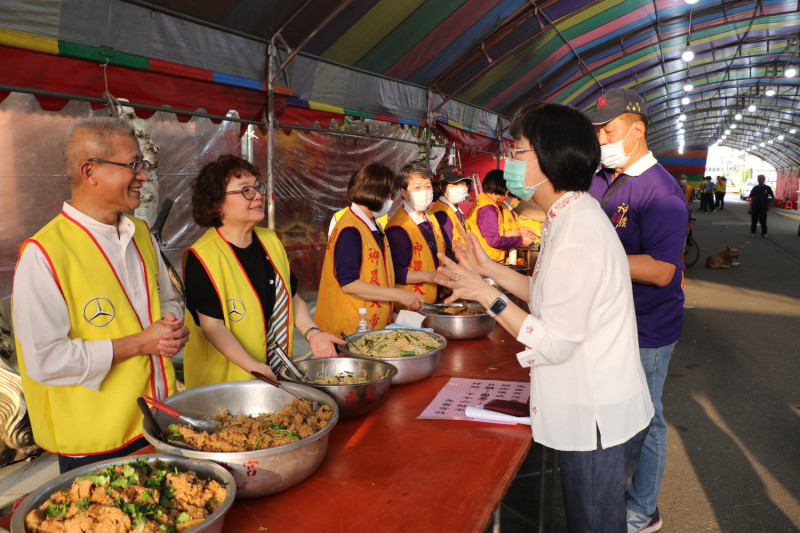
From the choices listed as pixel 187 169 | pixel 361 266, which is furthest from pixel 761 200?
pixel 361 266

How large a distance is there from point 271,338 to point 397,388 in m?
0.61

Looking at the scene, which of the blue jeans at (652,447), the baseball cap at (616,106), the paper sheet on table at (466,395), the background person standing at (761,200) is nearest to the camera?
the paper sheet on table at (466,395)

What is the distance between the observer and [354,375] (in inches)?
92.8

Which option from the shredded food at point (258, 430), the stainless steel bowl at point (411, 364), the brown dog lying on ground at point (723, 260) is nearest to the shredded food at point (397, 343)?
the stainless steel bowl at point (411, 364)

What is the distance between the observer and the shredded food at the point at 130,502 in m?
1.22

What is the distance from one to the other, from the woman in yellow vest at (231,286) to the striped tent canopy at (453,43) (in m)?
1.89

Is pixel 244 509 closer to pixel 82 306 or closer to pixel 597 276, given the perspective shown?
pixel 82 306

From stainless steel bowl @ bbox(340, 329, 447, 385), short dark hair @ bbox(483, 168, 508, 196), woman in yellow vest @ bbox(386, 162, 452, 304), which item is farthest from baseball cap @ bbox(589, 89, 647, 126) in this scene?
short dark hair @ bbox(483, 168, 508, 196)

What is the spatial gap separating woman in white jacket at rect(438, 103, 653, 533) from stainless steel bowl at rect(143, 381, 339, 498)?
0.66 meters

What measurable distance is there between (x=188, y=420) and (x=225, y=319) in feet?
2.29

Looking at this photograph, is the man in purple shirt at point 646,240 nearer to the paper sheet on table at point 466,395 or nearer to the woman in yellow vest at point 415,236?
the paper sheet on table at point 466,395

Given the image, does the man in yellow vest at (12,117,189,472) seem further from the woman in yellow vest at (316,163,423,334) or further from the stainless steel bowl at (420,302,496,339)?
the stainless steel bowl at (420,302,496,339)

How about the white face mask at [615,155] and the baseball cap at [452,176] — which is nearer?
the white face mask at [615,155]

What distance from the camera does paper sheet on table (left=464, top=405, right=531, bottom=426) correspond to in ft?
6.98
